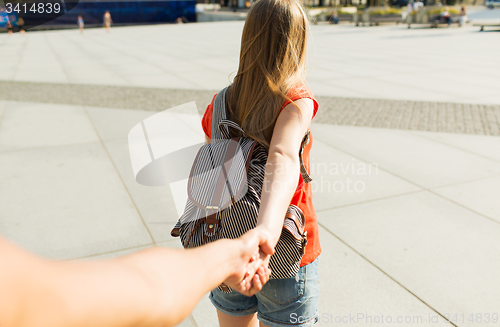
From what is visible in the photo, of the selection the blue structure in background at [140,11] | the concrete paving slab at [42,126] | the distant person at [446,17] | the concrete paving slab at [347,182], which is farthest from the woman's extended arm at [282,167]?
the blue structure in background at [140,11]

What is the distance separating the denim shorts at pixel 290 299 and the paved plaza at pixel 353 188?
88 centimetres

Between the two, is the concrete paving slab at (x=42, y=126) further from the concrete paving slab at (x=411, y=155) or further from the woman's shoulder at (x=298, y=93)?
the woman's shoulder at (x=298, y=93)

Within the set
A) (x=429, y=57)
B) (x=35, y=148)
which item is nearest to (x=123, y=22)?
(x=429, y=57)

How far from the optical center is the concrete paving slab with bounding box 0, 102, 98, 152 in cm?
569

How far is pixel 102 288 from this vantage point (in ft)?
2.05

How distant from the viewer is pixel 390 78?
33.1 feet

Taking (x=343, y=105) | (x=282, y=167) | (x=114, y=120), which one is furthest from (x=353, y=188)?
(x=114, y=120)

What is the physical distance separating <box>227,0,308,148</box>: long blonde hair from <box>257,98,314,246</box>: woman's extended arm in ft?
0.20

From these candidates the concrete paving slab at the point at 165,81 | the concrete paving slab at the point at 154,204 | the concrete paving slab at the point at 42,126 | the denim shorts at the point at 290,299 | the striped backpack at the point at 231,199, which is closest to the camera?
the striped backpack at the point at 231,199

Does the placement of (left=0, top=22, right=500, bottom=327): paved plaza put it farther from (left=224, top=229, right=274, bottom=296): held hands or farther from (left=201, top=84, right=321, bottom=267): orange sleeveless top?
(left=224, top=229, right=274, bottom=296): held hands

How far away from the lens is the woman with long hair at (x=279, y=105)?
1357mm

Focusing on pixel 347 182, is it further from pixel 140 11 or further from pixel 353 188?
pixel 140 11

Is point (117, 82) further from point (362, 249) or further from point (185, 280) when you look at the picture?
point (185, 280)

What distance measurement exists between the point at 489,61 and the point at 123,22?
51.3 meters
